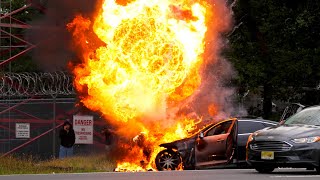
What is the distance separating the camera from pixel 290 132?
734 inches

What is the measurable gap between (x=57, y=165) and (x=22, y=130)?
7098 millimetres

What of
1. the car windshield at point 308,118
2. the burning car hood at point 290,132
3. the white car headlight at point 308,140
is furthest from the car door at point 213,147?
the white car headlight at point 308,140

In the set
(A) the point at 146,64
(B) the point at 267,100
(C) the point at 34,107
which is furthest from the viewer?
(B) the point at 267,100

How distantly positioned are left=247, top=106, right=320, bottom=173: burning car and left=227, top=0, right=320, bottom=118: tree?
1424 cm

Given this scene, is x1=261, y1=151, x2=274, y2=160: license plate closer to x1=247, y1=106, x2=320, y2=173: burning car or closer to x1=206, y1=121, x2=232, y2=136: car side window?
x1=247, y1=106, x2=320, y2=173: burning car

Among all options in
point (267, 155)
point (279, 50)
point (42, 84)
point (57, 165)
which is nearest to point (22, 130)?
point (42, 84)

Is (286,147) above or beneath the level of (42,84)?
beneath

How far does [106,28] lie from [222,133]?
448 cm

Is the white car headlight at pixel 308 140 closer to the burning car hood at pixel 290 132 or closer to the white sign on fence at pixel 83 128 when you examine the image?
the burning car hood at pixel 290 132

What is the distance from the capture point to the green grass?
21453mm

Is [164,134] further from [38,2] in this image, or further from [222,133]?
[38,2]

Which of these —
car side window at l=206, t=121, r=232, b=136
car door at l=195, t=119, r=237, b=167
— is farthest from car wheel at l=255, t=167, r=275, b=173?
car side window at l=206, t=121, r=232, b=136

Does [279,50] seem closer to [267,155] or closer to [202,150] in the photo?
[202,150]

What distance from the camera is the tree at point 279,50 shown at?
110 feet
